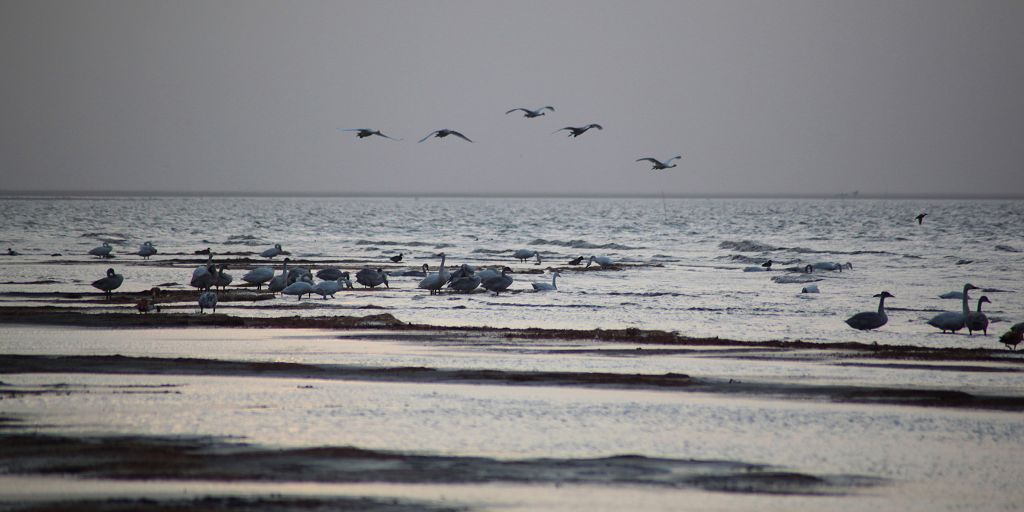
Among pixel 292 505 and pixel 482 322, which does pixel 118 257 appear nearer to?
pixel 482 322

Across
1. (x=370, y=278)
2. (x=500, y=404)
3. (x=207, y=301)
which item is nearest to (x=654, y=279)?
(x=370, y=278)

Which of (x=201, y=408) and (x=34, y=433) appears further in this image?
(x=201, y=408)

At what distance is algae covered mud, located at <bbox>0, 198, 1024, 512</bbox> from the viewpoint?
8.95 meters

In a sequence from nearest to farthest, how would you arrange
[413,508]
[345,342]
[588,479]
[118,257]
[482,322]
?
1. [413,508]
2. [588,479]
3. [345,342]
4. [482,322]
5. [118,257]

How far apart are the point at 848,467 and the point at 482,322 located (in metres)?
12.0

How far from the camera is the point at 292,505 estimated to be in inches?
329

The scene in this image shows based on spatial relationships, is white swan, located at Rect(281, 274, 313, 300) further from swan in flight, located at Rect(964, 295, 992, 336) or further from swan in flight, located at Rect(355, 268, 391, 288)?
swan in flight, located at Rect(964, 295, 992, 336)

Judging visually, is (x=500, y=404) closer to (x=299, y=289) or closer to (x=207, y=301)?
(x=207, y=301)

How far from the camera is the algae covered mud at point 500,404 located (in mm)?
8953

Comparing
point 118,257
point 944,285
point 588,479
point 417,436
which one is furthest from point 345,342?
point 118,257

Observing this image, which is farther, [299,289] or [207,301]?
[299,289]

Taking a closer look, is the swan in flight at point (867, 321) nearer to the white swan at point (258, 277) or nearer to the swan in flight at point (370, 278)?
the swan in flight at point (370, 278)

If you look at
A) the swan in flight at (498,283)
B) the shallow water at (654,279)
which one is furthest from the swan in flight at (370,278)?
the swan in flight at (498,283)

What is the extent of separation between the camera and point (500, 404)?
40.9ft
